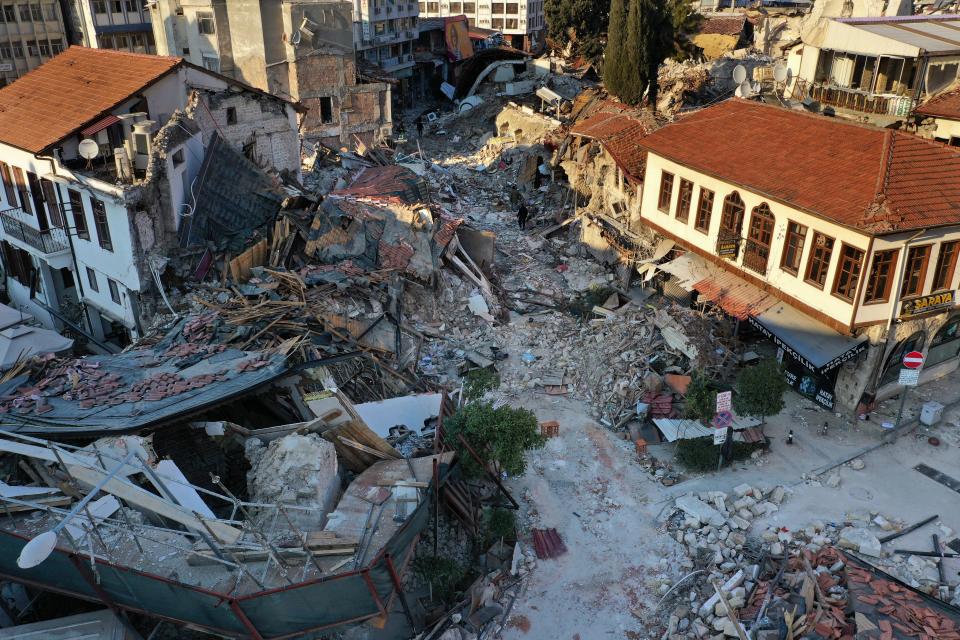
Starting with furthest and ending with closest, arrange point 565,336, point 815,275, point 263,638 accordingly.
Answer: point 565,336 → point 815,275 → point 263,638

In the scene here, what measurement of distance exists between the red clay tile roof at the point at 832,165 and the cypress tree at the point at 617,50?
15.1 meters

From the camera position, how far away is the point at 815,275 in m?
20.1

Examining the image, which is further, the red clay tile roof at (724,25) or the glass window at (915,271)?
the red clay tile roof at (724,25)

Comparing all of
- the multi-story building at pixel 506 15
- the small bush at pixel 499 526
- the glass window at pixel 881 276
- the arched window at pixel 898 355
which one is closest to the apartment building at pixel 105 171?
the small bush at pixel 499 526

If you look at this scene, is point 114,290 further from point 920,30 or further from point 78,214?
point 920,30

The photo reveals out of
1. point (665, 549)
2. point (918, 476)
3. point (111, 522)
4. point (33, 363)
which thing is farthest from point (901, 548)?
point (33, 363)

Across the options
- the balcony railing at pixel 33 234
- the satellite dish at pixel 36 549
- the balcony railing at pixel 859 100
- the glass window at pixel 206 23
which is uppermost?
the glass window at pixel 206 23

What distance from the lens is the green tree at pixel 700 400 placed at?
18812 mm

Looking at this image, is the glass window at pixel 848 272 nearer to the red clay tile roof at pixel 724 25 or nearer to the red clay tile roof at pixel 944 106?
the red clay tile roof at pixel 944 106

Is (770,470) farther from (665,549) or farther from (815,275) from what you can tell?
(815,275)

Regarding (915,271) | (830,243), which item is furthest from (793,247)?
(915,271)

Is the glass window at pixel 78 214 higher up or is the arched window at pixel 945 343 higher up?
the glass window at pixel 78 214

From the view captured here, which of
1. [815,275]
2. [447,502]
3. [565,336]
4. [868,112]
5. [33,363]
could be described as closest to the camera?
[447,502]

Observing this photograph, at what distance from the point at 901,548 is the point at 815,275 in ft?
25.0
